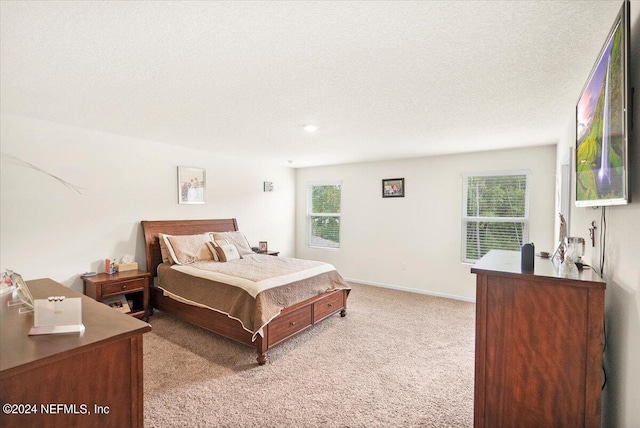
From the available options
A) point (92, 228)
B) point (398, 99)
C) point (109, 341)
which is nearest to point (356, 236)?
point (398, 99)

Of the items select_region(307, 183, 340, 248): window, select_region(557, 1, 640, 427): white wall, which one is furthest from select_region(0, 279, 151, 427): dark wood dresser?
select_region(307, 183, 340, 248): window

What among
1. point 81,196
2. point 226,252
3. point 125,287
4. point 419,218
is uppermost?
point 81,196

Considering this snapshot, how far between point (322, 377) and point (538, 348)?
5.36ft

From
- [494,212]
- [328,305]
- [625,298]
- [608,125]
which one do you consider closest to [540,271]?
[625,298]

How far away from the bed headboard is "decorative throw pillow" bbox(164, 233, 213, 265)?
0.67ft

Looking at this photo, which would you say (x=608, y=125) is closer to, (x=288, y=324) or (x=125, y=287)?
(x=288, y=324)

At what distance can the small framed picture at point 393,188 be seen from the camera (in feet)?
17.0

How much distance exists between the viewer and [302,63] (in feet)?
6.11

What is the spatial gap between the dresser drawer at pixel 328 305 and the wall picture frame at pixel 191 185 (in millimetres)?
2517

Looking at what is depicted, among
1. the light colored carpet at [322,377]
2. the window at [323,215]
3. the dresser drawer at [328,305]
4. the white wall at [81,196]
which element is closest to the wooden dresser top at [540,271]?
the light colored carpet at [322,377]

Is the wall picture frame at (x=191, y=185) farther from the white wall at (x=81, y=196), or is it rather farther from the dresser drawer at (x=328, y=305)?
the dresser drawer at (x=328, y=305)

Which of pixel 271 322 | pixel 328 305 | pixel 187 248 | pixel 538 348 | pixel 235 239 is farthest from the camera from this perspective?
pixel 235 239

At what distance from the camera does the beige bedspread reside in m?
2.78

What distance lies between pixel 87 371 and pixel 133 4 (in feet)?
5.12
